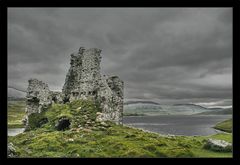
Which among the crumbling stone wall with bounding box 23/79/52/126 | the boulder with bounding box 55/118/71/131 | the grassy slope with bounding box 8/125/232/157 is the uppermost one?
the crumbling stone wall with bounding box 23/79/52/126

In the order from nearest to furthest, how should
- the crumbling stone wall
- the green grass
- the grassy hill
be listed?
the grassy hill
the crumbling stone wall
the green grass

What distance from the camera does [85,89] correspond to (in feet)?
129

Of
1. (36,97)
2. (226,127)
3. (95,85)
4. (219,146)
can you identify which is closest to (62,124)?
(95,85)

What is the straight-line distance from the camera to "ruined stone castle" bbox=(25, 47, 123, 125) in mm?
38147

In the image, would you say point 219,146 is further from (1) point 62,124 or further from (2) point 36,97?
(2) point 36,97

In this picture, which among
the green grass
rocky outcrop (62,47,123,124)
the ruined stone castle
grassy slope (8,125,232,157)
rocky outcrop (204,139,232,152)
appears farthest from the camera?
the green grass

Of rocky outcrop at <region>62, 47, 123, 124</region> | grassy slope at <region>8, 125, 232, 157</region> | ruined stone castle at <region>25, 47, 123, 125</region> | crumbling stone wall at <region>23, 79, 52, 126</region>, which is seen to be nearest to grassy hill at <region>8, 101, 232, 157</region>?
grassy slope at <region>8, 125, 232, 157</region>

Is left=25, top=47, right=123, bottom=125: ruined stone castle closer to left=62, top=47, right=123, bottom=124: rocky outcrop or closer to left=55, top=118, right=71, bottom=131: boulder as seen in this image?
left=62, top=47, right=123, bottom=124: rocky outcrop

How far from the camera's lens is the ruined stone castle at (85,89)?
125ft

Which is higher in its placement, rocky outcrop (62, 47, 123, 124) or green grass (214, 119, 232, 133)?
rocky outcrop (62, 47, 123, 124)
